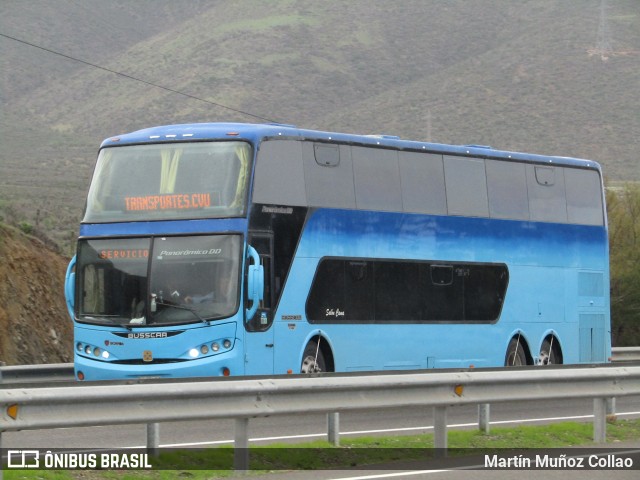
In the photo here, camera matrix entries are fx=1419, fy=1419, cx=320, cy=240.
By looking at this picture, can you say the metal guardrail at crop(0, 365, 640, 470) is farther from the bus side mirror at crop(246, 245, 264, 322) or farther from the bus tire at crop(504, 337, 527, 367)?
the bus tire at crop(504, 337, 527, 367)

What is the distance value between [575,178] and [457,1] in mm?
134786

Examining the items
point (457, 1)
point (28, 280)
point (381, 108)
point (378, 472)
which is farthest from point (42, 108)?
point (378, 472)

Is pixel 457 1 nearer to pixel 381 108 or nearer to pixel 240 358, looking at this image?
pixel 381 108

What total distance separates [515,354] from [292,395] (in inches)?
486

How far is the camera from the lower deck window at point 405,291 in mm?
20688

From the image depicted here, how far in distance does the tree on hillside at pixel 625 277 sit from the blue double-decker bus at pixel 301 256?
69.9 feet

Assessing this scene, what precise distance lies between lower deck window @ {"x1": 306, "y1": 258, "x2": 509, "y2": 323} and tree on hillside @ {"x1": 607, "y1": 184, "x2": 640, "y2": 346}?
74.2 ft

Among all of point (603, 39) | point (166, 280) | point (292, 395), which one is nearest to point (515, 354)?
point (166, 280)

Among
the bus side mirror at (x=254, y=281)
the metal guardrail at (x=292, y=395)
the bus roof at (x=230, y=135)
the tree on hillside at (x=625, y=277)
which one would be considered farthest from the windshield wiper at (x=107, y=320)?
the tree on hillside at (x=625, y=277)

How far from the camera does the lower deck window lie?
2069 centimetres

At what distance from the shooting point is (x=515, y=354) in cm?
2423

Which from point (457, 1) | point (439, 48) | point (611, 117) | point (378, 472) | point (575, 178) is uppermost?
point (457, 1)

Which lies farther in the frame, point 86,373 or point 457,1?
point 457,1

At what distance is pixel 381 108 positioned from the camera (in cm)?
11744
